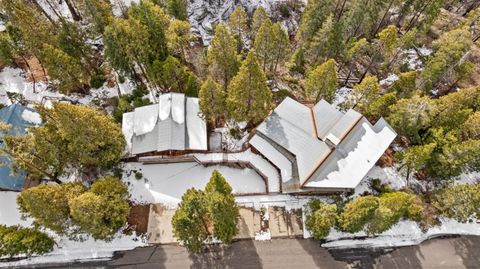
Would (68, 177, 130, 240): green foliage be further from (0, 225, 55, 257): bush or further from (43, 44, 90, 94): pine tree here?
(43, 44, 90, 94): pine tree

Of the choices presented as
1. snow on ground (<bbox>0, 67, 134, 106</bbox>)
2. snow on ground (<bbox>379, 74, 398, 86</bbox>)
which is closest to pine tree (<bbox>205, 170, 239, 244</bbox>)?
snow on ground (<bbox>0, 67, 134, 106</bbox>)

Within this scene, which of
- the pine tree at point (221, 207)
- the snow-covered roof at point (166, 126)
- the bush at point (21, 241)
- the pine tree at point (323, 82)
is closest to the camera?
the pine tree at point (221, 207)

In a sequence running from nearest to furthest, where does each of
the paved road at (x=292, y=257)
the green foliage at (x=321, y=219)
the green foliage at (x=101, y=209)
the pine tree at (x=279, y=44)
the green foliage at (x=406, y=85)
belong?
the green foliage at (x=101, y=209) → the green foliage at (x=321, y=219) → the paved road at (x=292, y=257) → the pine tree at (x=279, y=44) → the green foliage at (x=406, y=85)

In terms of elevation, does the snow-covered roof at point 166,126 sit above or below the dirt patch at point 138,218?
above

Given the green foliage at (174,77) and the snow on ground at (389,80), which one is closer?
the green foliage at (174,77)

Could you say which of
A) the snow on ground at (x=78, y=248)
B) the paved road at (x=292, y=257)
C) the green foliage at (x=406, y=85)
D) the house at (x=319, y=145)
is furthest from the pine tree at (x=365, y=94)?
the snow on ground at (x=78, y=248)

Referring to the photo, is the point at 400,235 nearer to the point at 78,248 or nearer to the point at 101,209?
the point at 101,209

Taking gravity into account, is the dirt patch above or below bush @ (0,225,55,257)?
above

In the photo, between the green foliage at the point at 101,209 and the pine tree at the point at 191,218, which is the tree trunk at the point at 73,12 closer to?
the green foliage at the point at 101,209
